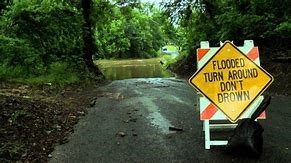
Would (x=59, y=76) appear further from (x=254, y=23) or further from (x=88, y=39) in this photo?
(x=254, y=23)

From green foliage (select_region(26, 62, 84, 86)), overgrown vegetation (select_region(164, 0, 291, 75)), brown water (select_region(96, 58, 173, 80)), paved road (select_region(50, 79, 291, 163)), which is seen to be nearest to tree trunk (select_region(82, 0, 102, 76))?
green foliage (select_region(26, 62, 84, 86))

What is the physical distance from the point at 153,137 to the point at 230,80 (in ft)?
5.91

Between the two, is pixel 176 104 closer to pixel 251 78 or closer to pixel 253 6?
pixel 251 78

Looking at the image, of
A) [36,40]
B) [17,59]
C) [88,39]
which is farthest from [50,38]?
[88,39]

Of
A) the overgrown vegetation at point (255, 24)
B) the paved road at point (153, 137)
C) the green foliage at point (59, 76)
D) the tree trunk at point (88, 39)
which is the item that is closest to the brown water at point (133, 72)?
the tree trunk at point (88, 39)

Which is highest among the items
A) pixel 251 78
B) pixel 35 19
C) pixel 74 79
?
pixel 35 19

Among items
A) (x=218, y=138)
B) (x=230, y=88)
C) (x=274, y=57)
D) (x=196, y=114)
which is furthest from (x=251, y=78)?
(x=274, y=57)

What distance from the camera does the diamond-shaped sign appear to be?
689 cm

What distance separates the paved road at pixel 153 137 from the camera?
6496 millimetres

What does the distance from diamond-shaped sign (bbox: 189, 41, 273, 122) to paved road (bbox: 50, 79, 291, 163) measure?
2.47 ft

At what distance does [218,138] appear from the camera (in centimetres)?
735

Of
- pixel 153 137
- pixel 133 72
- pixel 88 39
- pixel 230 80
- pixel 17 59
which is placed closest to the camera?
pixel 230 80

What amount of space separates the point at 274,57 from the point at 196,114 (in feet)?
27.9

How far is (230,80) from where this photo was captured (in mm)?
6977
